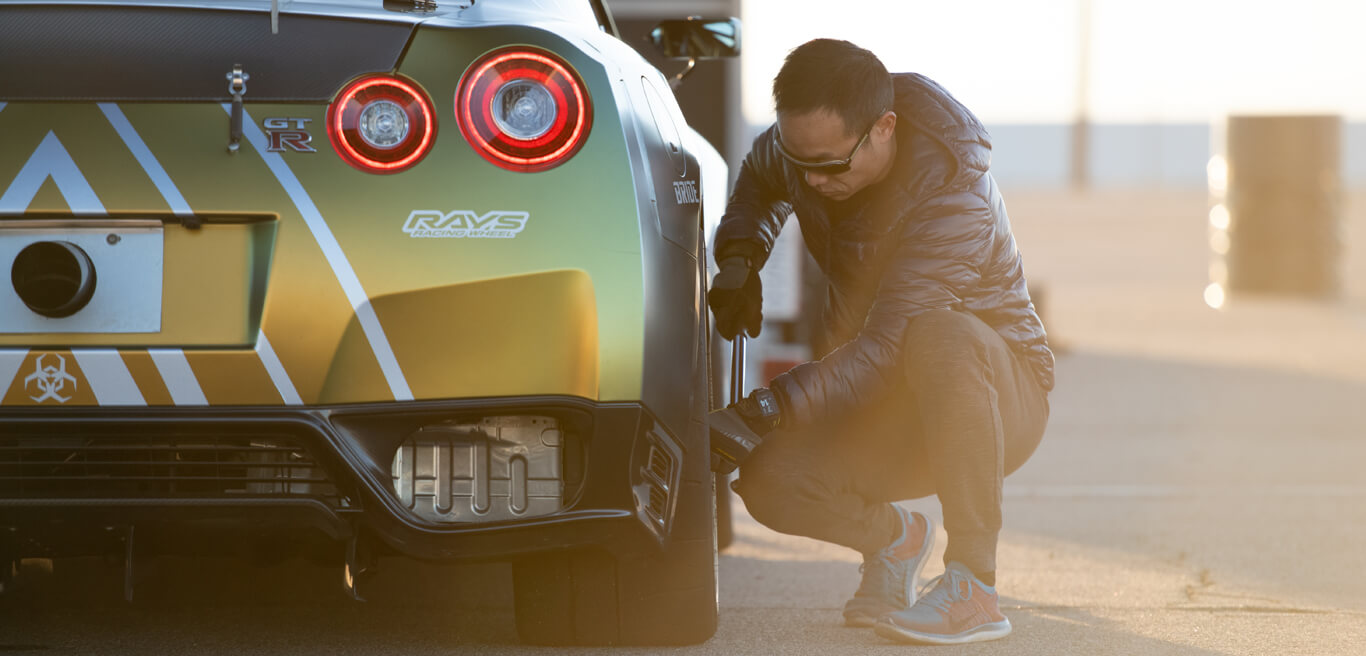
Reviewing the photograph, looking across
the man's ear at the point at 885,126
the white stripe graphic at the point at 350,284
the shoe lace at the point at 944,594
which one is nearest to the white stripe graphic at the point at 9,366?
the white stripe graphic at the point at 350,284

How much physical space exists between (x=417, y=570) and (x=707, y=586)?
131cm

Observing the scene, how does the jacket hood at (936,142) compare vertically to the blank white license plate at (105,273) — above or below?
above

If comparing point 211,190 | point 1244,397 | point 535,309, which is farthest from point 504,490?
point 1244,397

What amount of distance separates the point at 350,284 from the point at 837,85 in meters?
1.15

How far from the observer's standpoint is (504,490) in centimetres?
268

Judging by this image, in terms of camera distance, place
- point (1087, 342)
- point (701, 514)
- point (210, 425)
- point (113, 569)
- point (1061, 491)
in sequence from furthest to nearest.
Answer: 1. point (1087, 342)
2. point (1061, 491)
3. point (113, 569)
4. point (701, 514)
5. point (210, 425)

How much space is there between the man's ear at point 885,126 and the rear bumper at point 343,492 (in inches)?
36.3

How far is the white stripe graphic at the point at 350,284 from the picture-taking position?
2.57m

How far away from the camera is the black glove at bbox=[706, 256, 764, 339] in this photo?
130 inches

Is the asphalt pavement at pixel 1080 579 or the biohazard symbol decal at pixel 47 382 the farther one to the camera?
the asphalt pavement at pixel 1080 579

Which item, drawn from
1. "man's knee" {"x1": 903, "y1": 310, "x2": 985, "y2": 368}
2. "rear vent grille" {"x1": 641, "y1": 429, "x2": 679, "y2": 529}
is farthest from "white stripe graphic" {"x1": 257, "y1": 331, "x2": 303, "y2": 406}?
"man's knee" {"x1": 903, "y1": 310, "x2": 985, "y2": 368}

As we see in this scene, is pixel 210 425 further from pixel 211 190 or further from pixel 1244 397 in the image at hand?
pixel 1244 397

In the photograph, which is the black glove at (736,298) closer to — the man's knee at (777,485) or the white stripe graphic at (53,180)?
the man's knee at (777,485)

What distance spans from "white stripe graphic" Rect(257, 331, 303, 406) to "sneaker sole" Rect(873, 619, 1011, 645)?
A: 1379 millimetres
